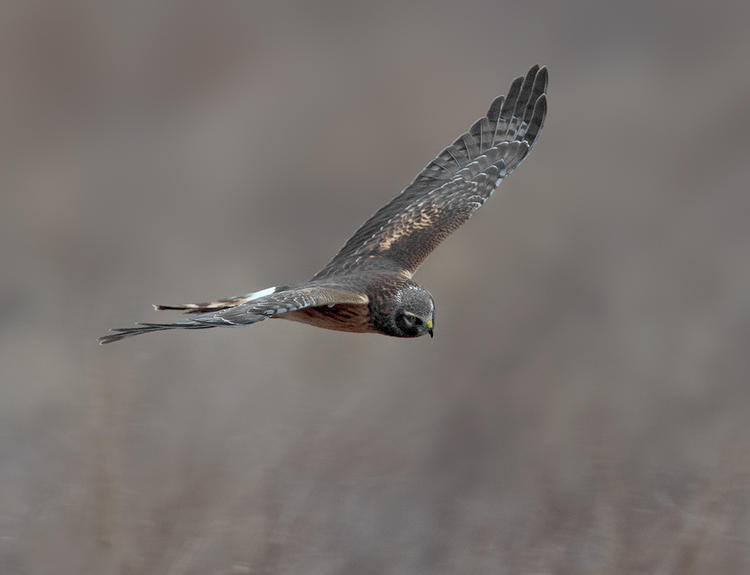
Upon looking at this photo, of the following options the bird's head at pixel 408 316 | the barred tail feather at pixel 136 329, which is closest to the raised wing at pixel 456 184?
the bird's head at pixel 408 316

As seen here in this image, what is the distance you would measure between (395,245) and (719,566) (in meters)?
2.53

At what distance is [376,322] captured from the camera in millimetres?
6922

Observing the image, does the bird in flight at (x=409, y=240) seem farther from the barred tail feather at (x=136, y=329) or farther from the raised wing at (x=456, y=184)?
the barred tail feather at (x=136, y=329)

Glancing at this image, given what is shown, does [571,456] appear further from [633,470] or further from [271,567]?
[271,567]

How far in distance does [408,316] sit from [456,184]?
1694 mm

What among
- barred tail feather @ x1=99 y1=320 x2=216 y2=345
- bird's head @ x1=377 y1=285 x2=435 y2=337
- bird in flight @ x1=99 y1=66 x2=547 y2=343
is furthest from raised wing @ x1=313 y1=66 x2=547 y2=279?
barred tail feather @ x1=99 y1=320 x2=216 y2=345

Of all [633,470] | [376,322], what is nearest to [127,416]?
[376,322]

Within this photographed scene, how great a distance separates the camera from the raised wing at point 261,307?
5395 mm

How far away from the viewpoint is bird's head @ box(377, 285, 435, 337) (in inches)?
269

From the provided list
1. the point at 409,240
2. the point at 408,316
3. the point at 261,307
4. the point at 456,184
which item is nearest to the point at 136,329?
the point at 261,307

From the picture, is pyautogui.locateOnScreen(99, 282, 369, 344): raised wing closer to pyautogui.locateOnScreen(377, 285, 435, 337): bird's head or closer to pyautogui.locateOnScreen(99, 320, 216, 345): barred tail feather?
pyautogui.locateOnScreen(99, 320, 216, 345): barred tail feather

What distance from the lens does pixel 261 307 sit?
6.08 metres

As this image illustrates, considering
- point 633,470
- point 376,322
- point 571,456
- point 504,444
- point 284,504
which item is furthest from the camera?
point 504,444

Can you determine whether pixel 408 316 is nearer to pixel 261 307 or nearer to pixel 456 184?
pixel 261 307
